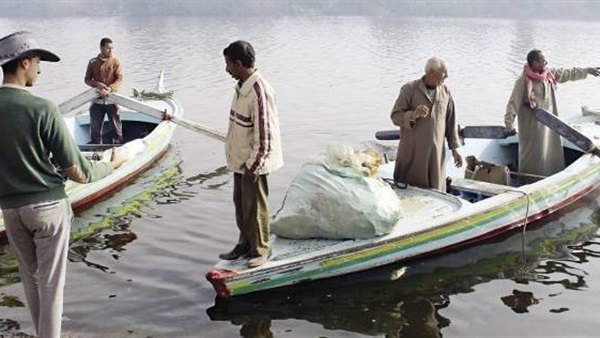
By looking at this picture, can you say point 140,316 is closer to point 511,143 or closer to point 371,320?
point 371,320

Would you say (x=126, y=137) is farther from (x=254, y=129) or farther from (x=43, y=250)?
(x=43, y=250)

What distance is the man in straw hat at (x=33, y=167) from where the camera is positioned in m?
3.87

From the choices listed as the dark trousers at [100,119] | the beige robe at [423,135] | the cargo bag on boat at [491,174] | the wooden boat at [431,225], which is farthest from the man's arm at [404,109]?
the dark trousers at [100,119]

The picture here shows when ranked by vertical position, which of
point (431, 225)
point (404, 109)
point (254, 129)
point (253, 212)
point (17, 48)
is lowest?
point (431, 225)

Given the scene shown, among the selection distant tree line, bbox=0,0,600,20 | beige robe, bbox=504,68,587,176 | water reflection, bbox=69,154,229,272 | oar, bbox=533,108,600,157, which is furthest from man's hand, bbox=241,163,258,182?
distant tree line, bbox=0,0,600,20

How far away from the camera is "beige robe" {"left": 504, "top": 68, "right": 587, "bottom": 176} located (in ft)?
27.8

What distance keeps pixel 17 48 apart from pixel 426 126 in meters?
4.43

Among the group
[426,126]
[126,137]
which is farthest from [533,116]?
[126,137]

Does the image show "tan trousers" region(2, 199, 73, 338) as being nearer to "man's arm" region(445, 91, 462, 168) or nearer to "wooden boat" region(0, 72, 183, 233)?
"wooden boat" region(0, 72, 183, 233)

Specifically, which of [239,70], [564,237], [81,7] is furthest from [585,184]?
[81,7]

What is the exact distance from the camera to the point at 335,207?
6301 mm

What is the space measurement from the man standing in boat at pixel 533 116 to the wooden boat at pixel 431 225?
22 centimetres

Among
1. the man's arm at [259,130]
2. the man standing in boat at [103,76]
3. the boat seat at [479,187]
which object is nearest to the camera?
the man's arm at [259,130]

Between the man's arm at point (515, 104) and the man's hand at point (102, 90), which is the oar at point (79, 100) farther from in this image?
the man's arm at point (515, 104)
